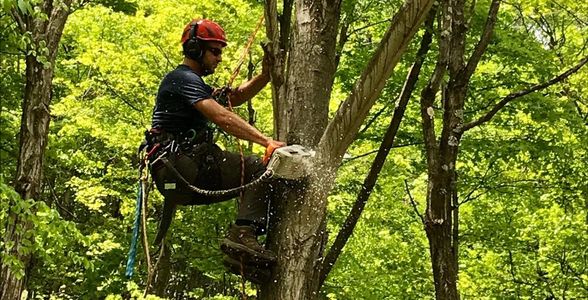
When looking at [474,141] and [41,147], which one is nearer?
[41,147]

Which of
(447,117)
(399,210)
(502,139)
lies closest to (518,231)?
(399,210)

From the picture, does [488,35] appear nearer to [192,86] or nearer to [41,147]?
[192,86]

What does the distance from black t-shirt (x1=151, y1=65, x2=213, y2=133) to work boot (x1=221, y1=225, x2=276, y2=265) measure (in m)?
0.71

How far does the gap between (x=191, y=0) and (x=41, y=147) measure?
389 cm

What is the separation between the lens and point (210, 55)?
3.71 meters

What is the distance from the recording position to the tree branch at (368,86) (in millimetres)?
2836

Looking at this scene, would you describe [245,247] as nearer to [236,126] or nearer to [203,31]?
[236,126]

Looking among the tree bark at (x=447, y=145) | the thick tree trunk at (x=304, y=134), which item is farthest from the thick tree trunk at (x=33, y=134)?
the thick tree trunk at (x=304, y=134)

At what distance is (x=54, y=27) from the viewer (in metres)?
7.95

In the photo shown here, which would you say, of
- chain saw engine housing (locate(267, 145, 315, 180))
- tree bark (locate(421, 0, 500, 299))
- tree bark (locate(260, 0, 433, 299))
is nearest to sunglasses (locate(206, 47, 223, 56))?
tree bark (locate(260, 0, 433, 299))

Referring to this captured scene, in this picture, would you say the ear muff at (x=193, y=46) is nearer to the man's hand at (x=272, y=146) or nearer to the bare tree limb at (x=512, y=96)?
the man's hand at (x=272, y=146)

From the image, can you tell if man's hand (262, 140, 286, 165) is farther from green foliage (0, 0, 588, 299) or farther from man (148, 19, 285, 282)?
green foliage (0, 0, 588, 299)

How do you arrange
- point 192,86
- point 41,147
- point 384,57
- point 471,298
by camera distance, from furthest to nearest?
point 471,298
point 41,147
point 192,86
point 384,57

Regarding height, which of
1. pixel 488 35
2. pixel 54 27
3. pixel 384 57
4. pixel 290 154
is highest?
pixel 54 27
